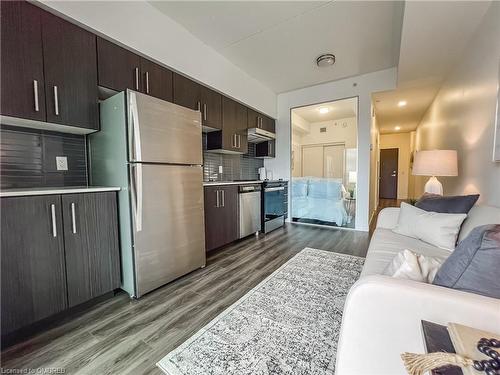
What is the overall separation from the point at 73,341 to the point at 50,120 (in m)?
1.54

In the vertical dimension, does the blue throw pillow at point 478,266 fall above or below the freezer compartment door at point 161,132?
below

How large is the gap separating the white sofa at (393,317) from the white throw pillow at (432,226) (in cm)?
123

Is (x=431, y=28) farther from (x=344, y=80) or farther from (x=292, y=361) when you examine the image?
(x=292, y=361)

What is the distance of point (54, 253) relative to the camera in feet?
4.81

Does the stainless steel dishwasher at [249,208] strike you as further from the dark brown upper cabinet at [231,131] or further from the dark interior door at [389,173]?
the dark interior door at [389,173]

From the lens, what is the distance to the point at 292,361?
1195 mm

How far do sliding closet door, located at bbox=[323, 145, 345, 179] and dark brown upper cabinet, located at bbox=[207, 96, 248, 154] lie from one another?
3456 mm

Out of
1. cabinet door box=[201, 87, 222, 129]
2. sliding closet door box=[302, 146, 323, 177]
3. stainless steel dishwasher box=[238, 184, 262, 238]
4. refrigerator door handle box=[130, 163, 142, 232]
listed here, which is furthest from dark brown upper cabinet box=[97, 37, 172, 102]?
sliding closet door box=[302, 146, 323, 177]

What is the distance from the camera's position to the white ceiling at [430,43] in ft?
6.19

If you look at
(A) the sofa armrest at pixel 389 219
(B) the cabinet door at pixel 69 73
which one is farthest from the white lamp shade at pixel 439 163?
(B) the cabinet door at pixel 69 73

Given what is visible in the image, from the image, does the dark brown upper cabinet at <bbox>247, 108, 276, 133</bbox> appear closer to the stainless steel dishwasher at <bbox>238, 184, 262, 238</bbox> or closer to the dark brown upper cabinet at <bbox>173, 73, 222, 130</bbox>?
the dark brown upper cabinet at <bbox>173, 73, 222, 130</bbox>

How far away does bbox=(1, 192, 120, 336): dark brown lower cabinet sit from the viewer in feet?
4.23

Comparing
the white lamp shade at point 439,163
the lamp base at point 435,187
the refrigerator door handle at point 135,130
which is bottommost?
the lamp base at point 435,187

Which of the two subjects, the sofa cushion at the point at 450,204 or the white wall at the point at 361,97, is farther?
the white wall at the point at 361,97
